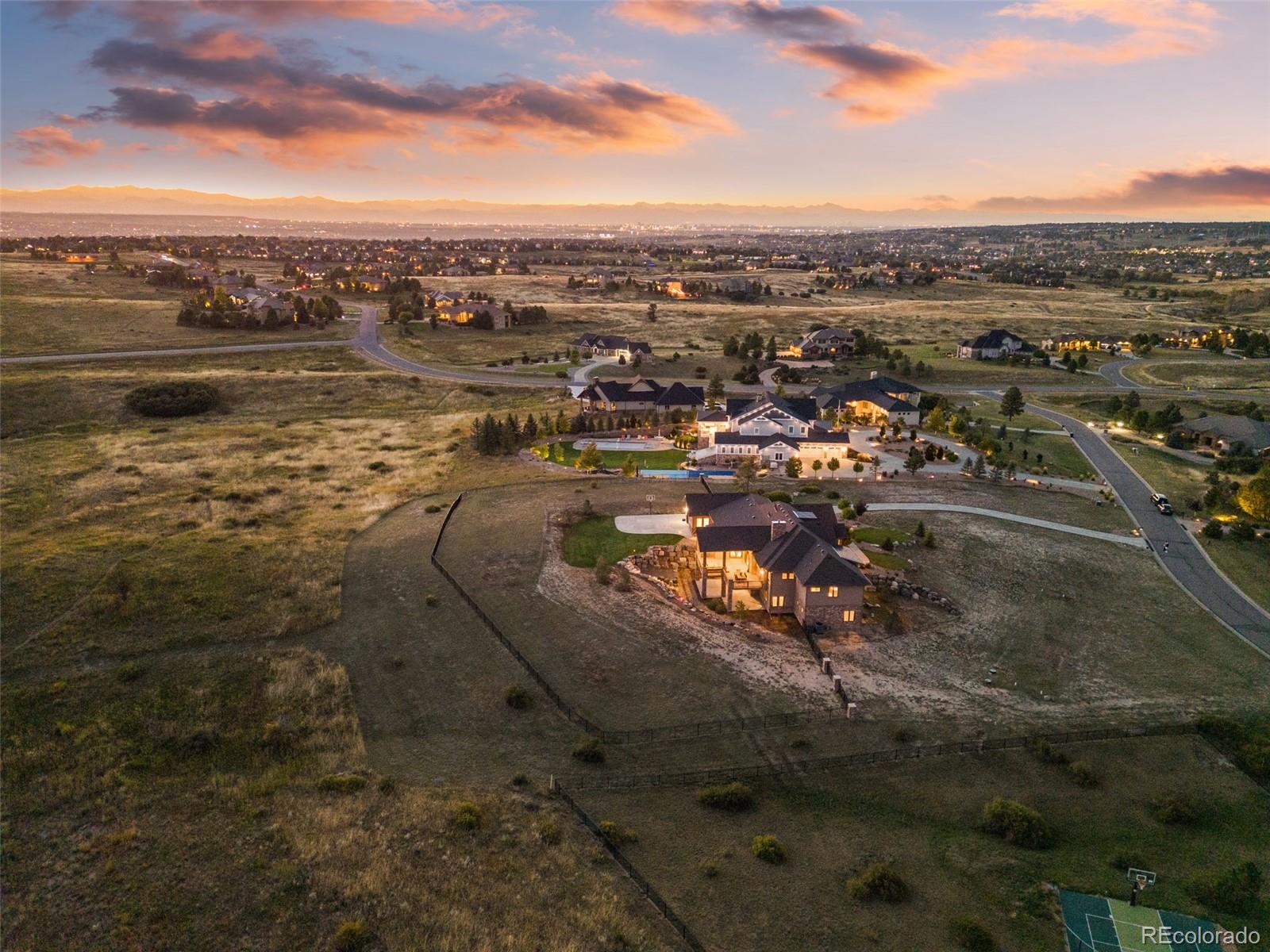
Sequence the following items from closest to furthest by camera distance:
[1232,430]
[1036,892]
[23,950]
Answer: [23,950] < [1036,892] < [1232,430]

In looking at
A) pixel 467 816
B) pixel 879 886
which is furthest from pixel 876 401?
pixel 467 816

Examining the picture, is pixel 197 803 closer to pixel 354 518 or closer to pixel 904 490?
pixel 354 518

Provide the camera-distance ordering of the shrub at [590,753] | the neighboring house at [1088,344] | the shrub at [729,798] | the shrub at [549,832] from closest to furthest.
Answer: the shrub at [549,832]
the shrub at [729,798]
the shrub at [590,753]
the neighboring house at [1088,344]

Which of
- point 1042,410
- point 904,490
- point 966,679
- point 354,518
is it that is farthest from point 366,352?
point 966,679

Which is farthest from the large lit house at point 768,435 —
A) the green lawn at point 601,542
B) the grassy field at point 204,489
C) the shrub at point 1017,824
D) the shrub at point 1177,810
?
the shrub at point 1017,824

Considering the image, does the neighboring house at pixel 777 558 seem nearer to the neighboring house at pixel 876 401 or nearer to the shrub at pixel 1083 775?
the shrub at pixel 1083 775

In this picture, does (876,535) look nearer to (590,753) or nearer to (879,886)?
(590,753)

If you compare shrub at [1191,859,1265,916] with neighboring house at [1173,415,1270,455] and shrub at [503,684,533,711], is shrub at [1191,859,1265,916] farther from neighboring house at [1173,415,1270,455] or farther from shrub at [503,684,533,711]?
neighboring house at [1173,415,1270,455]
